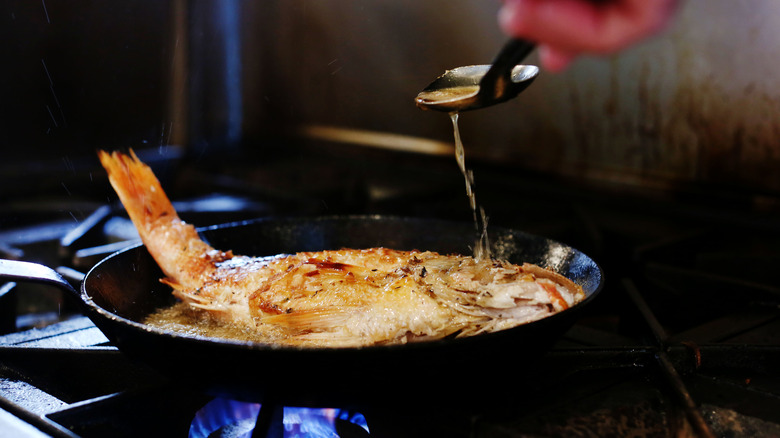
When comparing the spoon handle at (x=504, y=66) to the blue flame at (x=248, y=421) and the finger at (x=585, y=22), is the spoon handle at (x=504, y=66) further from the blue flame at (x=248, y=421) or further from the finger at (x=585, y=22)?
the blue flame at (x=248, y=421)

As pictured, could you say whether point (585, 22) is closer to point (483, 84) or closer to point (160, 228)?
point (483, 84)

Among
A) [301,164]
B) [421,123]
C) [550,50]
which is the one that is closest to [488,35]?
[421,123]

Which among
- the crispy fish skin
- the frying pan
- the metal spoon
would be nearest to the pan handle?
the frying pan

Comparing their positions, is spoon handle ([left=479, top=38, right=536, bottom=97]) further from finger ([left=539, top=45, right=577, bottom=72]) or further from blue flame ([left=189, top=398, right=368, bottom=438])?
blue flame ([left=189, top=398, right=368, bottom=438])

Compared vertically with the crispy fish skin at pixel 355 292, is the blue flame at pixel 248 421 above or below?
below

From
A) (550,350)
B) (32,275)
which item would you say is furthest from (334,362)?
(32,275)

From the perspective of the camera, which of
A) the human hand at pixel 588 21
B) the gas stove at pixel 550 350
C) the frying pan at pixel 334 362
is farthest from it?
the gas stove at pixel 550 350

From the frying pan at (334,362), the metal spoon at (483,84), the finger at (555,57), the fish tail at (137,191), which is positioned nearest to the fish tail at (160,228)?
the fish tail at (137,191)
